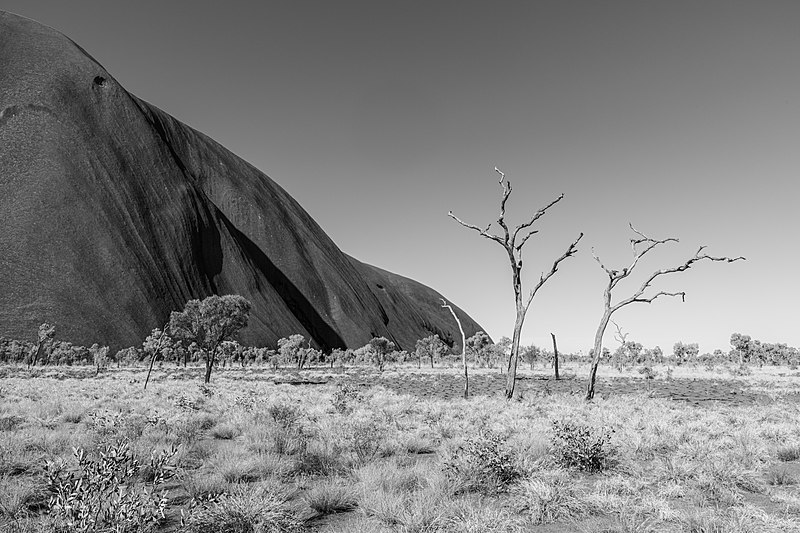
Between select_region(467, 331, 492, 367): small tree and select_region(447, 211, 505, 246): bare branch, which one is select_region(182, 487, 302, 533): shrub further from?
select_region(467, 331, 492, 367): small tree

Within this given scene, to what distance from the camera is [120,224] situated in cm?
10331

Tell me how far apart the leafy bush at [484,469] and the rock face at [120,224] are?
90693 mm

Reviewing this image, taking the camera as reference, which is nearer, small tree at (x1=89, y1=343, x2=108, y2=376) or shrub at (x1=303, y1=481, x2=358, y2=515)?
shrub at (x1=303, y1=481, x2=358, y2=515)

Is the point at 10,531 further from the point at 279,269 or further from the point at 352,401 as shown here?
the point at 279,269

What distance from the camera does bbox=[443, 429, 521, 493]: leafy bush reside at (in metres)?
A: 7.60

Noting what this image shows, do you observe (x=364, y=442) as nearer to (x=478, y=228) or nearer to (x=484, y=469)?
(x=484, y=469)

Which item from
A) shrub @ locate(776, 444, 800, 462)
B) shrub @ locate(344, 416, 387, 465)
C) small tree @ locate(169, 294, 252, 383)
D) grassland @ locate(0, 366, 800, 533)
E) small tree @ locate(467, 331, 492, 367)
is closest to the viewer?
grassland @ locate(0, 366, 800, 533)

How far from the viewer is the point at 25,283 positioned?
81062 millimetres

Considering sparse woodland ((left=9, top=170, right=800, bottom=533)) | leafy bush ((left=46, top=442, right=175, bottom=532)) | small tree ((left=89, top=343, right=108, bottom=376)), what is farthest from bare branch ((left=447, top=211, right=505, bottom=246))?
small tree ((left=89, top=343, right=108, bottom=376))

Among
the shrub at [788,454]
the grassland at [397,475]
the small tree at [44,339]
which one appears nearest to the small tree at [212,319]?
the grassland at [397,475]

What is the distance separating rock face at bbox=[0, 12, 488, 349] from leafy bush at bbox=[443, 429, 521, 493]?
9069 centimetres

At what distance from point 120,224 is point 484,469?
11494 cm

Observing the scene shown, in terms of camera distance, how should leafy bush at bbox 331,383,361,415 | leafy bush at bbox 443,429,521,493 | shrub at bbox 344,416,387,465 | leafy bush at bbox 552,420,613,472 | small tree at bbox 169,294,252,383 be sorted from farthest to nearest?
small tree at bbox 169,294,252,383, leafy bush at bbox 331,383,361,415, shrub at bbox 344,416,387,465, leafy bush at bbox 552,420,613,472, leafy bush at bbox 443,429,521,493

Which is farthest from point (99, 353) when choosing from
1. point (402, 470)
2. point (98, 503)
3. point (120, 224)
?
point (98, 503)
